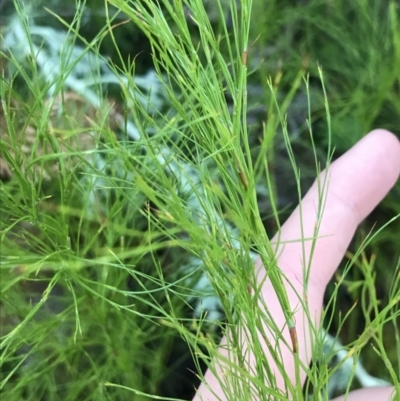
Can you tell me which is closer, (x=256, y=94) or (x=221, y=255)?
(x=221, y=255)

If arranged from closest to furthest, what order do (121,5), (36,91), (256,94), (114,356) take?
1. (121,5)
2. (36,91)
3. (114,356)
4. (256,94)

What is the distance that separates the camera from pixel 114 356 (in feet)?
1.61

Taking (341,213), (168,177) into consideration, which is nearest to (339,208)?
(341,213)

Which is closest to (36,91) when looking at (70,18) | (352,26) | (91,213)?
(91,213)

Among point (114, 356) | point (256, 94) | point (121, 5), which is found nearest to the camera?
point (121, 5)

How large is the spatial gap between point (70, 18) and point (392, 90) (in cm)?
42

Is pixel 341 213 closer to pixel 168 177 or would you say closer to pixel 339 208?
pixel 339 208

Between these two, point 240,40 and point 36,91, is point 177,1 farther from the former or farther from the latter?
point 36,91

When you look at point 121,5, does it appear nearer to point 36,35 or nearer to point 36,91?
point 36,91

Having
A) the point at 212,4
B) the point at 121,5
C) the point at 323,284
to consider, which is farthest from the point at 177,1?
the point at 212,4

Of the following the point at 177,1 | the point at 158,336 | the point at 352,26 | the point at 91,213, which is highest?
the point at 177,1

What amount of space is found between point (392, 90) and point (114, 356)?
1.44ft

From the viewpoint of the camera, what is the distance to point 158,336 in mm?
536

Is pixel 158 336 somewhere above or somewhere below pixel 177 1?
below
